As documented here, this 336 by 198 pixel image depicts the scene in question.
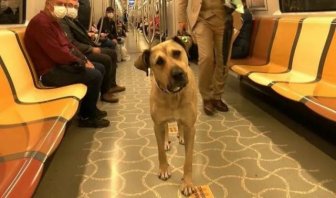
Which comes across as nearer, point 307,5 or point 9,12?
point 9,12

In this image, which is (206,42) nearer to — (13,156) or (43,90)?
(43,90)

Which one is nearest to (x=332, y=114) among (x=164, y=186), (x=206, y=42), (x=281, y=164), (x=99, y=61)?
(x=281, y=164)

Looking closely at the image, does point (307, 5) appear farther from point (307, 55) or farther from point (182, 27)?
point (182, 27)

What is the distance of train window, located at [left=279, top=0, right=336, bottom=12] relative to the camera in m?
3.49

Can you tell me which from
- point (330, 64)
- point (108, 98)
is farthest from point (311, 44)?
point (108, 98)

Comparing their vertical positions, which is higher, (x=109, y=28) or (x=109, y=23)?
(x=109, y=23)

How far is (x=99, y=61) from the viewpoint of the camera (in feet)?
14.3

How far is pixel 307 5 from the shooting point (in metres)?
3.90

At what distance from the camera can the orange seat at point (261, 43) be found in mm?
4348

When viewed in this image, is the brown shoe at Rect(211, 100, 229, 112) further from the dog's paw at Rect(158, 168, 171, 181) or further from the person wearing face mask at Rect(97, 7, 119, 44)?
the person wearing face mask at Rect(97, 7, 119, 44)

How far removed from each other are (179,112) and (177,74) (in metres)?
0.31

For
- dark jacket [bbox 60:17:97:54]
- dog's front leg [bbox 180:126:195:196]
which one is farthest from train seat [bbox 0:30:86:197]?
dark jacket [bbox 60:17:97:54]

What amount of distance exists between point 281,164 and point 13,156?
1.81 meters

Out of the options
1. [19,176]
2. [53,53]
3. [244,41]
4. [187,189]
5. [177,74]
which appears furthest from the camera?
[244,41]
